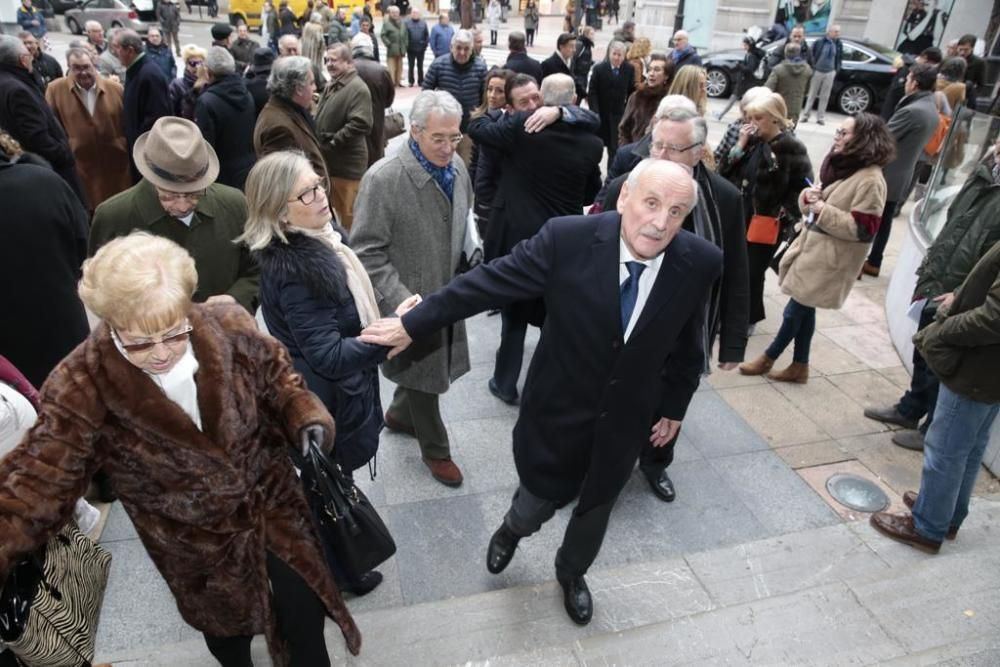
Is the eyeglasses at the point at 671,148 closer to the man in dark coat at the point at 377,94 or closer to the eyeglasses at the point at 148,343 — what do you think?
the eyeglasses at the point at 148,343

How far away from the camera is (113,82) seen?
6645 mm

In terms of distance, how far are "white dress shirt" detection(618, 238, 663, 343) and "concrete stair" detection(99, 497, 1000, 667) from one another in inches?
55.1

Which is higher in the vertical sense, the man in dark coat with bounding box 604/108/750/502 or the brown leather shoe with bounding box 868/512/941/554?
the man in dark coat with bounding box 604/108/750/502

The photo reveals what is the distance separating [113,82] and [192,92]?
0.70m

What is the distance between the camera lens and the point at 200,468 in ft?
6.76

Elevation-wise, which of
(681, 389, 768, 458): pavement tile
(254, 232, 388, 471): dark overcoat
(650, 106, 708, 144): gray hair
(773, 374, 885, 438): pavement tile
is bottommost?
(681, 389, 768, 458): pavement tile

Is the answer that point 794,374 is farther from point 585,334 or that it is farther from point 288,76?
point 288,76

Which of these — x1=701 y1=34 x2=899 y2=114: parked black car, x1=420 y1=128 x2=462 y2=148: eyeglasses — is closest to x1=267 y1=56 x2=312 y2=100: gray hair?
x1=420 y1=128 x2=462 y2=148: eyeglasses

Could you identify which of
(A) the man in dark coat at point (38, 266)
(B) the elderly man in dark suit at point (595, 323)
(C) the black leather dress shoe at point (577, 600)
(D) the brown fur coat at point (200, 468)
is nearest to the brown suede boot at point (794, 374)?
(B) the elderly man in dark suit at point (595, 323)

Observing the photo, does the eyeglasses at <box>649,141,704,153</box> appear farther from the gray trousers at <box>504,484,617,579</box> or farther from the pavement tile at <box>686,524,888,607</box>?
the pavement tile at <box>686,524,888,607</box>

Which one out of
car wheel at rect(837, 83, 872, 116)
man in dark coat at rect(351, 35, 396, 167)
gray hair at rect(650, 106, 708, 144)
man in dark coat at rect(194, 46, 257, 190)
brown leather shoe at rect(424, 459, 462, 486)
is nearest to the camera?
gray hair at rect(650, 106, 708, 144)

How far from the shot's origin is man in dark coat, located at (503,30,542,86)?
888 cm

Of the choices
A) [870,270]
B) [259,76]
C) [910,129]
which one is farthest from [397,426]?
[910,129]

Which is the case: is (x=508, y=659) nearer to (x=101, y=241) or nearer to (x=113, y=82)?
(x=101, y=241)
